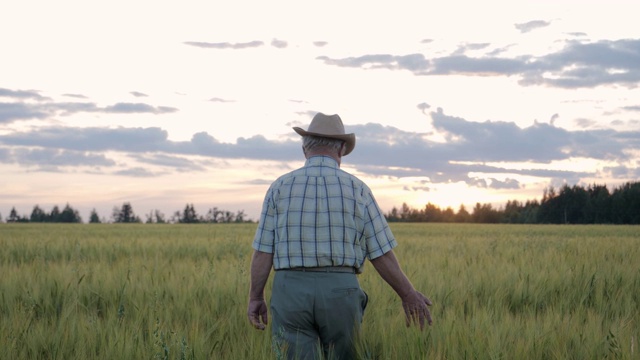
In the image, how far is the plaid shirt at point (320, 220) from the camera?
3.85 m

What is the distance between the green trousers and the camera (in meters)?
3.78

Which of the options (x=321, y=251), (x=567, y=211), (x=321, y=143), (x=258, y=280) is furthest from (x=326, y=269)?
(x=567, y=211)

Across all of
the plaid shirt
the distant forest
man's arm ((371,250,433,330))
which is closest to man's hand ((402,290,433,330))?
man's arm ((371,250,433,330))

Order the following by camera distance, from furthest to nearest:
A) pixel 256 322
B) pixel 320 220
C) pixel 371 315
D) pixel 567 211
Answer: pixel 567 211 → pixel 371 315 → pixel 256 322 → pixel 320 220

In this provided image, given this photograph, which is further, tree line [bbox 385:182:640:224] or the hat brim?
tree line [bbox 385:182:640:224]

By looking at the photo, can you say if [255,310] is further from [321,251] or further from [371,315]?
[371,315]

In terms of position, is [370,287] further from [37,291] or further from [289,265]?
[37,291]

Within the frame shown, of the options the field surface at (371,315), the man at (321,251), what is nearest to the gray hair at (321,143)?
the man at (321,251)

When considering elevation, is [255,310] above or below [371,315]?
above

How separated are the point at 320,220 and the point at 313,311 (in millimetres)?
550

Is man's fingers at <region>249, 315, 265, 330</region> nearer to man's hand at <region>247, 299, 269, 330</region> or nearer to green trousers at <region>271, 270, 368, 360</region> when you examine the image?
man's hand at <region>247, 299, 269, 330</region>

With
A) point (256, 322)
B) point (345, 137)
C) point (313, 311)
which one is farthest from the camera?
point (256, 322)

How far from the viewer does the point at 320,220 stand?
3.90 metres

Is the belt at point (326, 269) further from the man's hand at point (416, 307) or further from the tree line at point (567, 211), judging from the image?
the tree line at point (567, 211)
